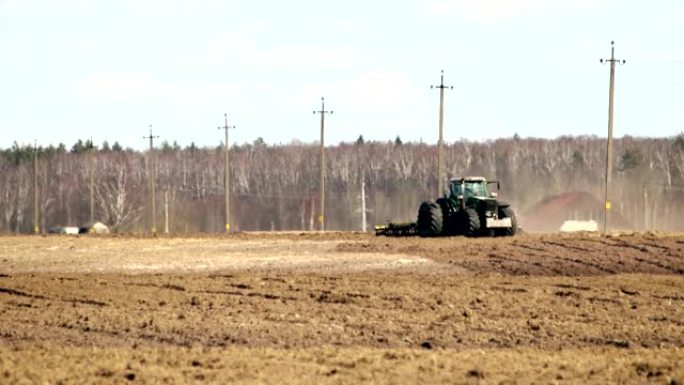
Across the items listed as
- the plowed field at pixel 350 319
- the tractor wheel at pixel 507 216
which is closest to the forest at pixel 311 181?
the tractor wheel at pixel 507 216

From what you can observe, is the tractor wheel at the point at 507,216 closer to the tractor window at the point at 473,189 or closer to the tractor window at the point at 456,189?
the tractor window at the point at 473,189

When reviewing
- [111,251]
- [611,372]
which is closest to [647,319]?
[611,372]

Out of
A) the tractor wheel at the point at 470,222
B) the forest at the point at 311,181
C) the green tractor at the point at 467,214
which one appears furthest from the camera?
the forest at the point at 311,181

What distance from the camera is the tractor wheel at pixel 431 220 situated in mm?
46719

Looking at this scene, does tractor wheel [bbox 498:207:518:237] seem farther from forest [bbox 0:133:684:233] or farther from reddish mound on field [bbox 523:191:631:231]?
forest [bbox 0:133:684:233]

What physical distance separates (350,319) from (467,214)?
25.2m

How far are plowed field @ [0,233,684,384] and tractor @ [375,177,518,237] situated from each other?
787cm

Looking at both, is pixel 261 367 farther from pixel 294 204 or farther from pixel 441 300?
pixel 294 204

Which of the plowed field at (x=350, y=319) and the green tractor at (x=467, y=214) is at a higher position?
the green tractor at (x=467, y=214)

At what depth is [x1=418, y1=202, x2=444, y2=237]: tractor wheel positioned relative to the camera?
46719 millimetres

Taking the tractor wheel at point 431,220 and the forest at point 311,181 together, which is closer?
the tractor wheel at point 431,220

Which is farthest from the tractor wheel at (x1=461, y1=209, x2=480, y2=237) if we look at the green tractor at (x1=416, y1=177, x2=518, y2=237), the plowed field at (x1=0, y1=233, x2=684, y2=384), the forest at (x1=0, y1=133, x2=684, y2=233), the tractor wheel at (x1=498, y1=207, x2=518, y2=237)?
the forest at (x1=0, y1=133, x2=684, y2=233)

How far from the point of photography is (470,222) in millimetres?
45844

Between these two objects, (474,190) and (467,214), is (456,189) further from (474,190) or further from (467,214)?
(467,214)
